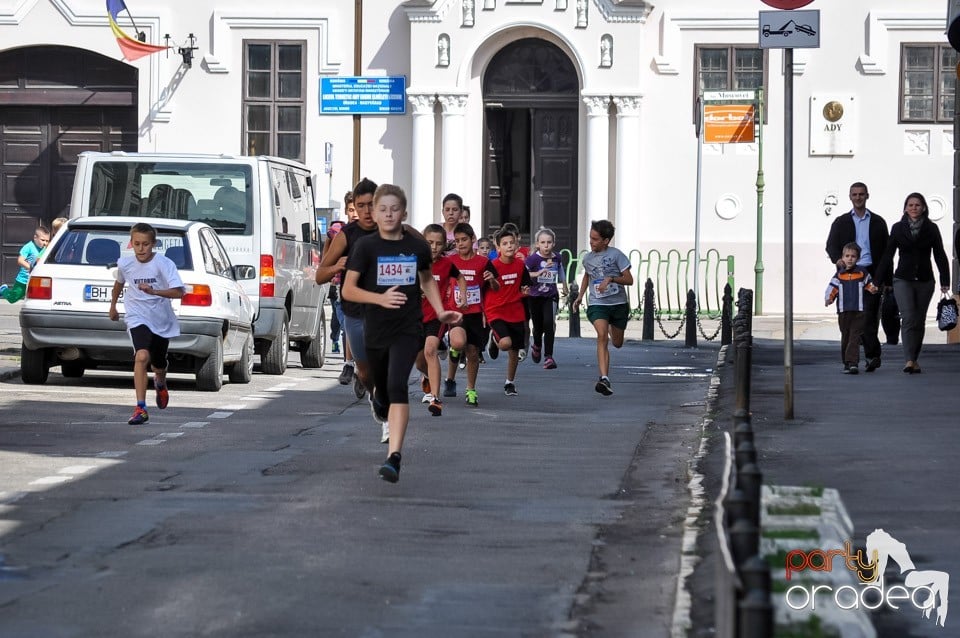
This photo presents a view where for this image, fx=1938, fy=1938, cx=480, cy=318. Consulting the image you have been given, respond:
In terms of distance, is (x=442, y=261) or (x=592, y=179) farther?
(x=592, y=179)

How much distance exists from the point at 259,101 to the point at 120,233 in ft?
60.7

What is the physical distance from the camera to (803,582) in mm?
5457

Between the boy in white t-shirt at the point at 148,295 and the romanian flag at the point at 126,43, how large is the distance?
20477 mm

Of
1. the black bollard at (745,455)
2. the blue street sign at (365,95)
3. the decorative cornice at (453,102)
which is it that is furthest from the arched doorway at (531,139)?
the black bollard at (745,455)

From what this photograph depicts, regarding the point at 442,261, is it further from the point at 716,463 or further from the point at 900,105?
the point at 900,105

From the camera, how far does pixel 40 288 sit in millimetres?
16453

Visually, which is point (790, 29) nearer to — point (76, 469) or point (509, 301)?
point (509, 301)

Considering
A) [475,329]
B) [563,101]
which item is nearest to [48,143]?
[563,101]

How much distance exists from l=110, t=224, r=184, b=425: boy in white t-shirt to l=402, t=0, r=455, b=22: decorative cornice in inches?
788

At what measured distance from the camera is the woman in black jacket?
17.8 m

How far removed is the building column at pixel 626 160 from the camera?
33.4 meters

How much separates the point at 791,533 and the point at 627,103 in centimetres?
2787

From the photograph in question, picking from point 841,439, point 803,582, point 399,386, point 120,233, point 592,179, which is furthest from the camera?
point 592,179

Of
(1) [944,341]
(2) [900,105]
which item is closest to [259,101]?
(2) [900,105]
